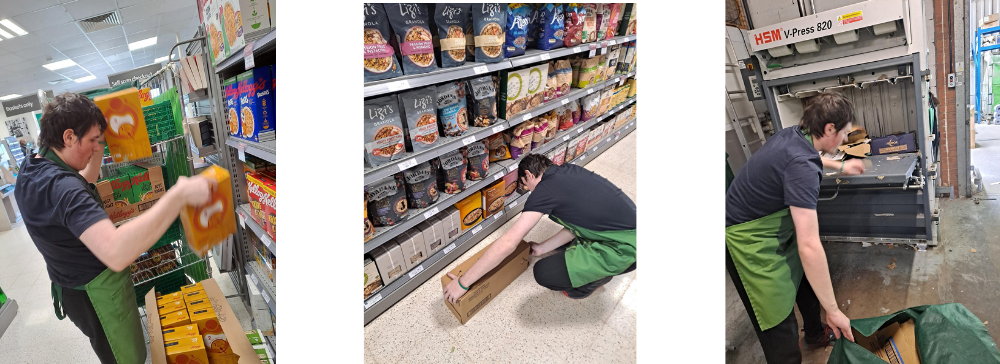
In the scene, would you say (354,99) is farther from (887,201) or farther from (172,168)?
(887,201)

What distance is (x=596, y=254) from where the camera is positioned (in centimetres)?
172

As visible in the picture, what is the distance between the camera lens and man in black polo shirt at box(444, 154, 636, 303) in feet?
5.13

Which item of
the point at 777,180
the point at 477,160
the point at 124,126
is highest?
the point at 124,126

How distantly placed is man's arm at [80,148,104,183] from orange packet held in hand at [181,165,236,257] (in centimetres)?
17

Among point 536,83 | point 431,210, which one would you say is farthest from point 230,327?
point 536,83

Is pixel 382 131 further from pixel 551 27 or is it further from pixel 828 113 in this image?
pixel 828 113

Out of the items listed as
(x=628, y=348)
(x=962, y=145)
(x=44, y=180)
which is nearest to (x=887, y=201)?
(x=628, y=348)

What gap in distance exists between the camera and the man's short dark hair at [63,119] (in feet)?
2.72

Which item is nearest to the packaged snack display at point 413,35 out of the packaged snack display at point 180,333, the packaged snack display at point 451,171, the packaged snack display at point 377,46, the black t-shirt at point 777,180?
the packaged snack display at point 377,46

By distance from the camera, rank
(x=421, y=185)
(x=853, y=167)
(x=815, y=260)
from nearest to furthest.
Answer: (x=815, y=260), (x=853, y=167), (x=421, y=185)

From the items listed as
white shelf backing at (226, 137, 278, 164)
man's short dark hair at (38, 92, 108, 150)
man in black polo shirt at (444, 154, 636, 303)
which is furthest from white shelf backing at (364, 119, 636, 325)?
man's short dark hair at (38, 92, 108, 150)

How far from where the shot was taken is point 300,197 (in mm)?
1063

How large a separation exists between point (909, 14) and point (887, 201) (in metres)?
0.69

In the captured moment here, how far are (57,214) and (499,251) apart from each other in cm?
116
